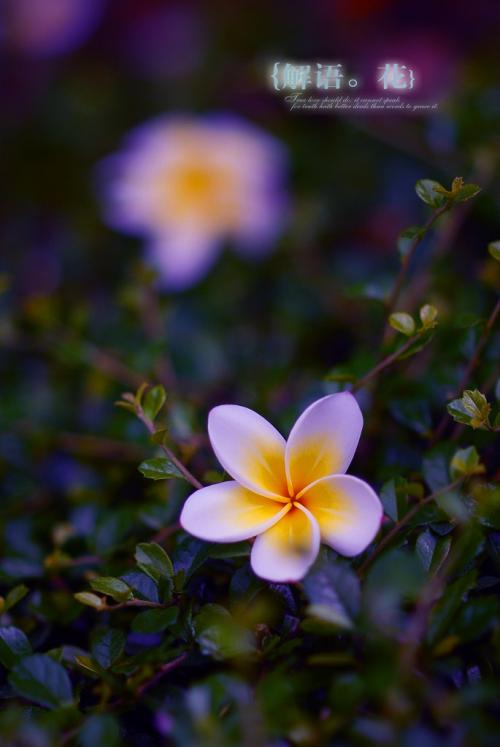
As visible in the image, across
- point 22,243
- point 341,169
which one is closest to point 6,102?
point 22,243

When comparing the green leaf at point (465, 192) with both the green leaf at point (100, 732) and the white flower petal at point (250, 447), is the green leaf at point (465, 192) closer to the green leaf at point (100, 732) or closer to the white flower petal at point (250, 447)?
the white flower petal at point (250, 447)

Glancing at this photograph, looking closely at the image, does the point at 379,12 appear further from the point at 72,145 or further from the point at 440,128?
the point at 72,145

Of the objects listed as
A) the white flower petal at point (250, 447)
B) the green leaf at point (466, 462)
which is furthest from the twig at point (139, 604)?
the green leaf at point (466, 462)

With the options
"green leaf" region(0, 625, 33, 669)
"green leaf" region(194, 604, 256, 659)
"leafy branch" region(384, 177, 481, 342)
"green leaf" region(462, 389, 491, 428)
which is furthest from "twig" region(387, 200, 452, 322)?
"green leaf" region(0, 625, 33, 669)

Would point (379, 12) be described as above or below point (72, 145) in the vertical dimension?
above

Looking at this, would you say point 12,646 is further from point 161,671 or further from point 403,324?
point 403,324

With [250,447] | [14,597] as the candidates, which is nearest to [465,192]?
[250,447]
